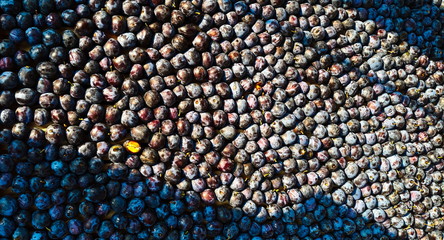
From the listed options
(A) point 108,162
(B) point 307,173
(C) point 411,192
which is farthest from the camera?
(C) point 411,192

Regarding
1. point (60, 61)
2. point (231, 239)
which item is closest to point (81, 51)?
point (60, 61)

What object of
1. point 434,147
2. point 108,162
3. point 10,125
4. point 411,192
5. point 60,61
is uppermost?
point 60,61

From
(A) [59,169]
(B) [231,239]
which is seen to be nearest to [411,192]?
(B) [231,239]

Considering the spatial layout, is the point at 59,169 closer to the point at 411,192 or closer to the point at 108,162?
the point at 108,162

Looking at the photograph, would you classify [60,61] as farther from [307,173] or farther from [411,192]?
[411,192]

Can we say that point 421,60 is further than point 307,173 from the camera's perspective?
Yes

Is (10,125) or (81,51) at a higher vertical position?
(81,51)

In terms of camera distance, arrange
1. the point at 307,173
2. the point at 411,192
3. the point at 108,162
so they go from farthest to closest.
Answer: the point at 411,192 → the point at 307,173 → the point at 108,162
